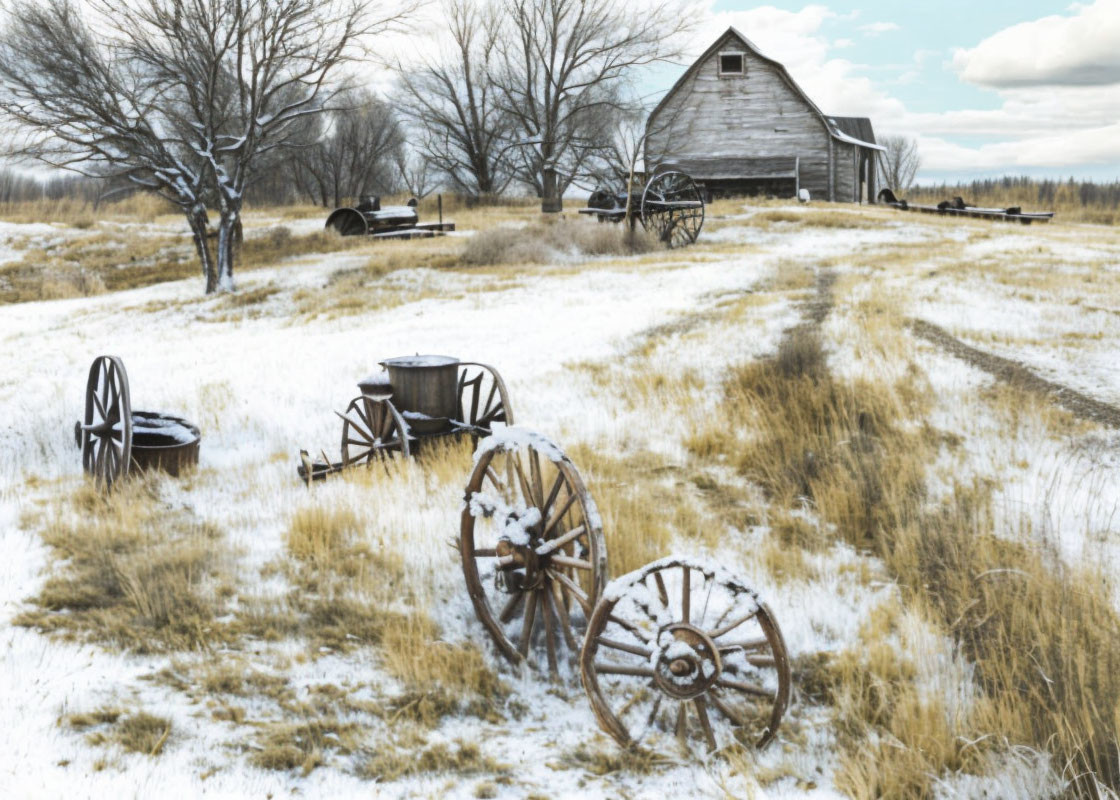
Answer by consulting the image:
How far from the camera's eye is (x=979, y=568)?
185 inches

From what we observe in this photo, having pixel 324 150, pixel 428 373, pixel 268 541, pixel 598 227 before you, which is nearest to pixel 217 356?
pixel 428 373

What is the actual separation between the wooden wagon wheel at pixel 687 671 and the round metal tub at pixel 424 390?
11.1 feet

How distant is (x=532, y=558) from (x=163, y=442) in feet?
15.1

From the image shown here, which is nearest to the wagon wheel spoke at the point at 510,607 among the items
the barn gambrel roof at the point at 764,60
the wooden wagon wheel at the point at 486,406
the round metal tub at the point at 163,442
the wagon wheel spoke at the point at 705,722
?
the wagon wheel spoke at the point at 705,722

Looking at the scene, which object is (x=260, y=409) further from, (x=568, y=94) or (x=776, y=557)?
(x=568, y=94)

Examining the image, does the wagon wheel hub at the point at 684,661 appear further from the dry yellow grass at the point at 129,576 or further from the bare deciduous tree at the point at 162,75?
the bare deciduous tree at the point at 162,75

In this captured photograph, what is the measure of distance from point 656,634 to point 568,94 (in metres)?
34.6

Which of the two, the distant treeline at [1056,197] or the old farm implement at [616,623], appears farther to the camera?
the distant treeline at [1056,197]

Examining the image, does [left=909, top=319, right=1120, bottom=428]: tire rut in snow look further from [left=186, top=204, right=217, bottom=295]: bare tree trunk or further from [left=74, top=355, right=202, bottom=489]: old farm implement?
[left=186, top=204, right=217, bottom=295]: bare tree trunk

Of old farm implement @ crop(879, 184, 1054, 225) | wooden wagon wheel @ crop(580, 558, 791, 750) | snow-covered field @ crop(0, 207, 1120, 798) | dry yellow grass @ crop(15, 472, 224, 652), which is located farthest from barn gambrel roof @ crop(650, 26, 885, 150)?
wooden wagon wheel @ crop(580, 558, 791, 750)

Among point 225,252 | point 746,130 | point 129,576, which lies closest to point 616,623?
point 129,576

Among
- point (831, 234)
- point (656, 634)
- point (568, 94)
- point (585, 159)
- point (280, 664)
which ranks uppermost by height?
point (568, 94)

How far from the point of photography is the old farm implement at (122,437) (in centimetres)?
635

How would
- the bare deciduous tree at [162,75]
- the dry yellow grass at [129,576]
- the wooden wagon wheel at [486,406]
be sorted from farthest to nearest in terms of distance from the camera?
the bare deciduous tree at [162,75] < the wooden wagon wheel at [486,406] < the dry yellow grass at [129,576]
